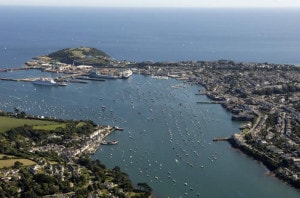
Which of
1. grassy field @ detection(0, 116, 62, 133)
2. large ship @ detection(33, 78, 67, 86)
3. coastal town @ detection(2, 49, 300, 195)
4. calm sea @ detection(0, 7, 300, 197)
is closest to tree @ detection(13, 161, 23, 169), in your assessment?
coastal town @ detection(2, 49, 300, 195)

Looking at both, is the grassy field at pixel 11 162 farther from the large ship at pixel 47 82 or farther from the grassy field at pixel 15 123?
the large ship at pixel 47 82

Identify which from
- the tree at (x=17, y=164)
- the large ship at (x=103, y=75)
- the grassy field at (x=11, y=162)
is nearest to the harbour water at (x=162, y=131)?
the large ship at (x=103, y=75)

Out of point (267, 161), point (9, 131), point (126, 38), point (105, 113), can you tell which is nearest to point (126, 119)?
point (105, 113)

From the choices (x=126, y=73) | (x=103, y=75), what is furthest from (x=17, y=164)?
(x=126, y=73)

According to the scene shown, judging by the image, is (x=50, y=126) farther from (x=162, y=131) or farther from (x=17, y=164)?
(x=17, y=164)

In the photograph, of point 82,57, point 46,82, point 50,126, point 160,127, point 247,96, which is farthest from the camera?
point 82,57
